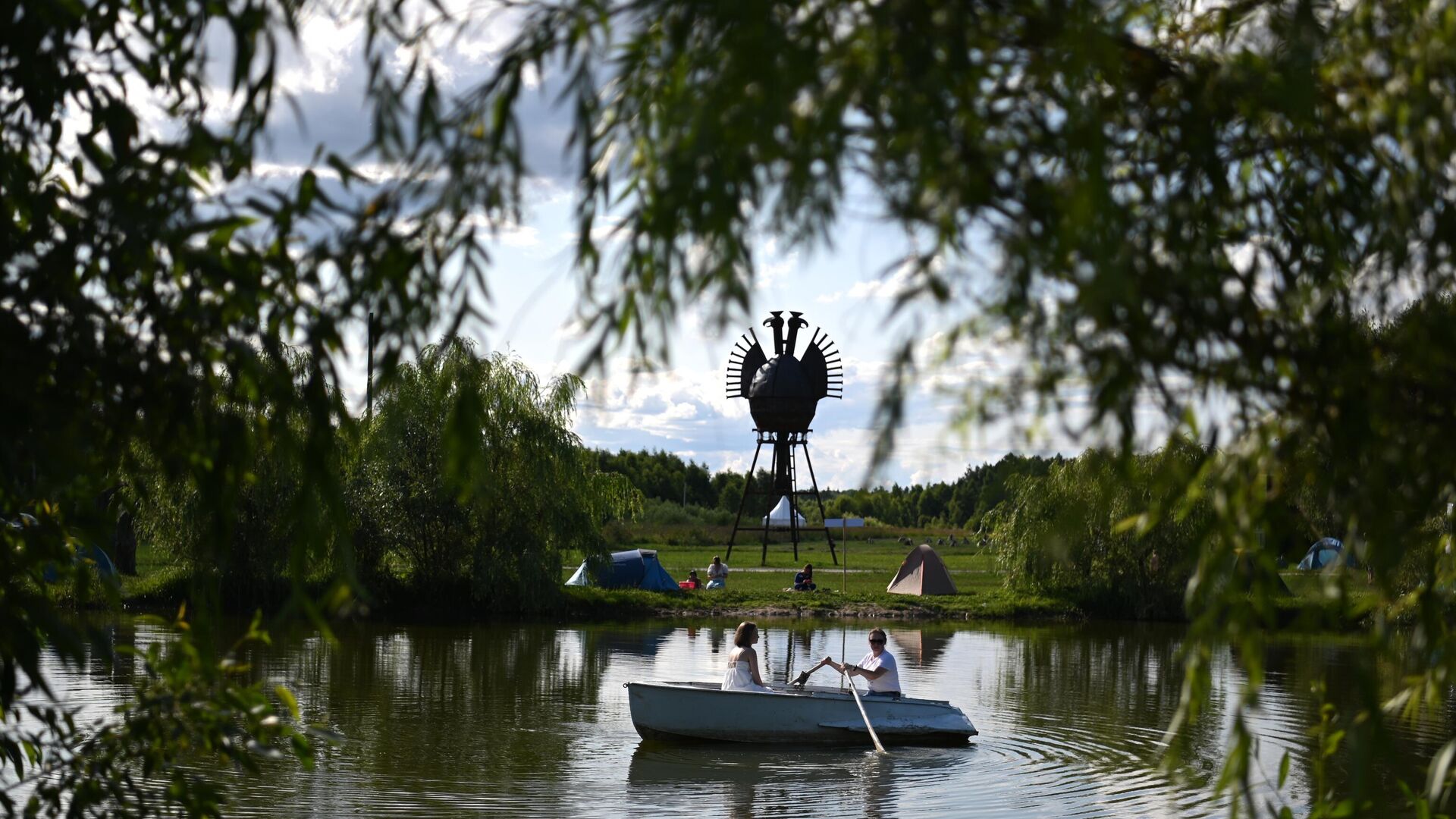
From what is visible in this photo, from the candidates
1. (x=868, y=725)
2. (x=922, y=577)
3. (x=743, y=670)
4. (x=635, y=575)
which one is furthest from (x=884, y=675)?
(x=922, y=577)

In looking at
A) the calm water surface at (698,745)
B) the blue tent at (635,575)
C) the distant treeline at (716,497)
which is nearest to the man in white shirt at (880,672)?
the calm water surface at (698,745)

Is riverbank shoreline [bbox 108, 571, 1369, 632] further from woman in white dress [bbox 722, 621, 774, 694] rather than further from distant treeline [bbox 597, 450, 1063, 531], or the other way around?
distant treeline [bbox 597, 450, 1063, 531]

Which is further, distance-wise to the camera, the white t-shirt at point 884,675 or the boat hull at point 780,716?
the white t-shirt at point 884,675

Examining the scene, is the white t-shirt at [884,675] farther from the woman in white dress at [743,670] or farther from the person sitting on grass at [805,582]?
the person sitting on grass at [805,582]

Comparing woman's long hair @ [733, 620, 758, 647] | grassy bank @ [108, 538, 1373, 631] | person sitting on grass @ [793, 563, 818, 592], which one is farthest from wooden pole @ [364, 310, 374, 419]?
person sitting on grass @ [793, 563, 818, 592]

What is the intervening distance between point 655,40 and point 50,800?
9.40 feet

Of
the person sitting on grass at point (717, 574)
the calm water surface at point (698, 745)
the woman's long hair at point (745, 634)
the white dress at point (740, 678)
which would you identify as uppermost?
the person sitting on grass at point (717, 574)

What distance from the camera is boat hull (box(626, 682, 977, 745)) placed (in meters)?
14.2

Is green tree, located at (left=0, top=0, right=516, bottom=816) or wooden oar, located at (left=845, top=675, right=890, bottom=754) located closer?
green tree, located at (left=0, top=0, right=516, bottom=816)

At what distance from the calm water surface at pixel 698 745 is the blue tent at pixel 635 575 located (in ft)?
26.9

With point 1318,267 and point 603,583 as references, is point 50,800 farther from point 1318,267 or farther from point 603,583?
point 603,583

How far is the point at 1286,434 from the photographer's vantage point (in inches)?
118

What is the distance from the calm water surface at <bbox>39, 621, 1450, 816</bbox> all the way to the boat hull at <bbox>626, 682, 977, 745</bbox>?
0.18 metres

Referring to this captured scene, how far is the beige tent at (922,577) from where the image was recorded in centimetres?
3519
